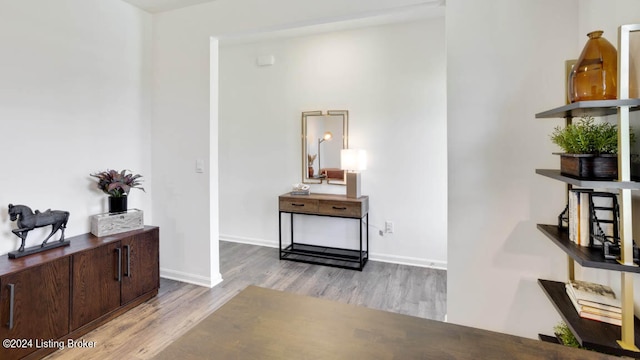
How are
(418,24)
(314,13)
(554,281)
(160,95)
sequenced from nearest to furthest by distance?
(554,281)
(314,13)
(160,95)
(418,24)

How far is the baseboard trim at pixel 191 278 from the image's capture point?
3045 mm

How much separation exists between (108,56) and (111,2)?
1.64ft

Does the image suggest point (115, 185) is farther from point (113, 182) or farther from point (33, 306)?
point (33, 306)

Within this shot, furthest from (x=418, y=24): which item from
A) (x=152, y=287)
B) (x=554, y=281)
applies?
(x=152, y=287)

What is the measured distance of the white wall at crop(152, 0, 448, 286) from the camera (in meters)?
2.96

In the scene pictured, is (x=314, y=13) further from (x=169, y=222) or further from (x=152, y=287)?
(x=152, y=287)

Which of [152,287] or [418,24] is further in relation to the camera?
[418,24]

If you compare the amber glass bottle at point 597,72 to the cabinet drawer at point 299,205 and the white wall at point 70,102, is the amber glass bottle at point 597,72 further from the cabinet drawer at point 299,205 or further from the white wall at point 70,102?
the white wall at point 70,102

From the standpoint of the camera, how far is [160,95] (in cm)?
318

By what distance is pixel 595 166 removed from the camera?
1244mm

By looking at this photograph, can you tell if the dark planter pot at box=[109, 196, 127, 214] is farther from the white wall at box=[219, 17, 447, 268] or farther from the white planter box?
the white wall at box=[219, 17, 447, 268]

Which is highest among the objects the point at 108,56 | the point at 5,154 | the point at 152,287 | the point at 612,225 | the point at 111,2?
the point at 111,2

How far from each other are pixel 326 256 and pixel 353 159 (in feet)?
4.00

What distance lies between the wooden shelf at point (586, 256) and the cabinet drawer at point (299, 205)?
2.34 metres
